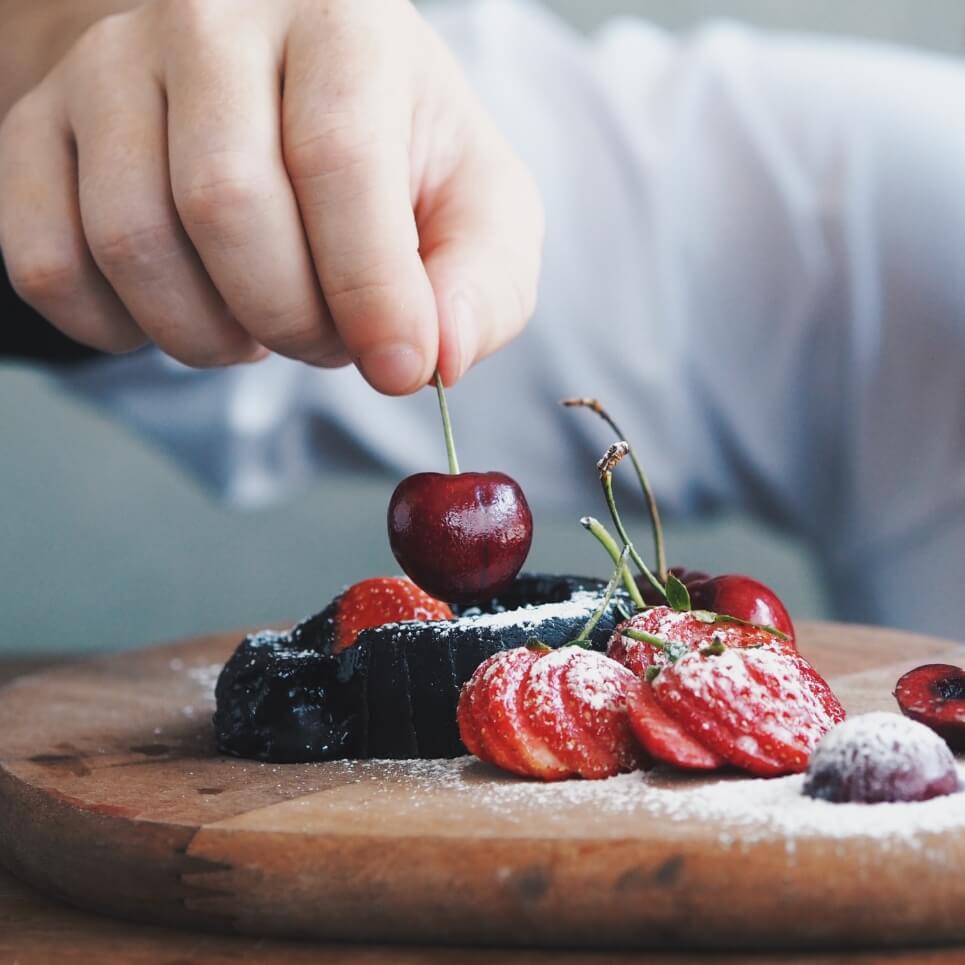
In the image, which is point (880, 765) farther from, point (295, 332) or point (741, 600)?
point (295, 332)

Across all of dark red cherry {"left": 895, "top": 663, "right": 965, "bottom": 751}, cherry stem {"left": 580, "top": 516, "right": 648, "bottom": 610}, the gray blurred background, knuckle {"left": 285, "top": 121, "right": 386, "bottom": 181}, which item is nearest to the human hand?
knuckle {"left": 285, "top": 121, "right": 386, "bottom": 181}

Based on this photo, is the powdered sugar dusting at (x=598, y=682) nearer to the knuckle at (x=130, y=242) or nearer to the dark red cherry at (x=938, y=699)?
the dark red cherry at (x=938, y=699)

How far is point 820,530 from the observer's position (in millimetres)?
2275

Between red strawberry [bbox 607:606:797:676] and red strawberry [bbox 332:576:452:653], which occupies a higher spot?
red strawberry [bbox 332:576:452:653]

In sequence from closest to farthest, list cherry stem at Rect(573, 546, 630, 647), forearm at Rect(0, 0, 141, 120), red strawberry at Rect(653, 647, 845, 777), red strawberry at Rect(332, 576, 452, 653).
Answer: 1. red strawberry at Rect(653, 647, 845, 777)
2. cherry stem at Rect(573, 546, 630, 647)
3. red strawberry at Rect(332, 576, 452, 653)
4. forearm at Rect(0, 0, 141, 120)

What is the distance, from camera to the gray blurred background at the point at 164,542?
14.4 ft

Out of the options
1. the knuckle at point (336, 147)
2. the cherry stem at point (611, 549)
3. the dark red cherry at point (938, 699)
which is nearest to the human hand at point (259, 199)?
the knuckle at point (336, 147)

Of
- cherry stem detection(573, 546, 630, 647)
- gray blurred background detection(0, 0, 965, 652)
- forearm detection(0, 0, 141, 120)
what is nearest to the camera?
cherry stem detection(573, 546, 630, 647)

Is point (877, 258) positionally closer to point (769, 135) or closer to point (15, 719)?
point (769, 135)

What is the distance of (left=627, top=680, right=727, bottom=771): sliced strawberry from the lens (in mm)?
749

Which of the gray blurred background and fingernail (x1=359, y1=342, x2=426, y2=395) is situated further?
the gray blurred background

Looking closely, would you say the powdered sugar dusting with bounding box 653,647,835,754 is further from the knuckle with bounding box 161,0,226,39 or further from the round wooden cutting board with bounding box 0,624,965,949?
the knuckle with bounding box 161,0,226,39

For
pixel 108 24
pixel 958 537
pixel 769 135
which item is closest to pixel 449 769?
pixel 108 24

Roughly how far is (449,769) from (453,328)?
32 centimetres
